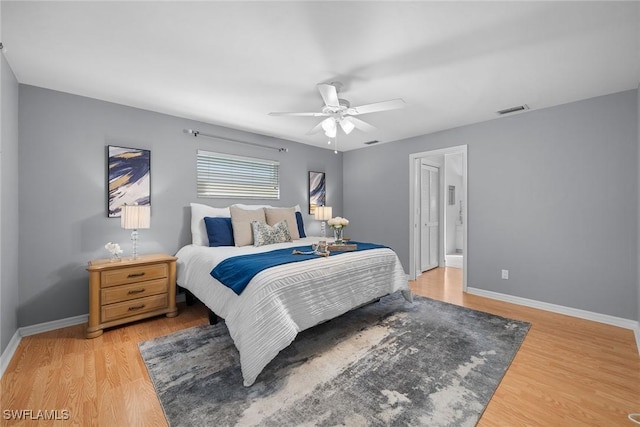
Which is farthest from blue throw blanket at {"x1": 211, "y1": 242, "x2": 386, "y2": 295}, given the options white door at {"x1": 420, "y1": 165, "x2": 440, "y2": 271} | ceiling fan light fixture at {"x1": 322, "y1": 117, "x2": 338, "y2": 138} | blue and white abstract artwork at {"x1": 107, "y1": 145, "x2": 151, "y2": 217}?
white door at {"x1": 420, "y1": 165, "x2": 440, "y2": 271}

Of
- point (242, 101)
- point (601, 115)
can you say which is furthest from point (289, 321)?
point (601, 115)

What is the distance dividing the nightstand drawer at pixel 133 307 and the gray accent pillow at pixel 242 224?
1009 millimetres

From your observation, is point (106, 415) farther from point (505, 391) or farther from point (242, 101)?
point (242, 101)

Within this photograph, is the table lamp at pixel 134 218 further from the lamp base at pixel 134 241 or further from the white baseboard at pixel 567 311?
the white baseboard at pixel 567 311

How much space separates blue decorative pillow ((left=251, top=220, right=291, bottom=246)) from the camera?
3479 mm

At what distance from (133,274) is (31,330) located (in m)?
1.03

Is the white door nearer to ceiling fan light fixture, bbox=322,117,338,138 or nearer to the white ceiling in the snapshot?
the white ceiling

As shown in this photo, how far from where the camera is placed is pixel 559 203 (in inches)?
126

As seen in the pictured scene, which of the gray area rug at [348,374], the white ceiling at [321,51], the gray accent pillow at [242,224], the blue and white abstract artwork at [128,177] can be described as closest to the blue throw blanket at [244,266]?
the gray area rug at [348,374]

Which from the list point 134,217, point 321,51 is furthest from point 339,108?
point 134,217

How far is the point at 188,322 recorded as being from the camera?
295cm

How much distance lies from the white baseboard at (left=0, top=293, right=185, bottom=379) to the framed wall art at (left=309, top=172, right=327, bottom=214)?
11.4 ft

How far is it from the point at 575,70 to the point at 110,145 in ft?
15.4

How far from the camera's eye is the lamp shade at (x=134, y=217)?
2.86 meters
